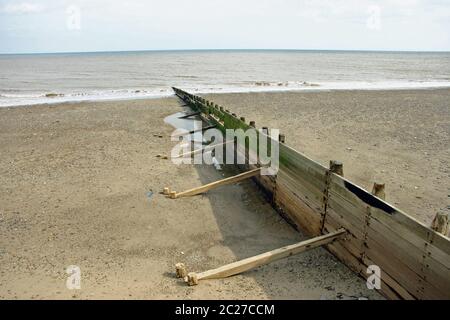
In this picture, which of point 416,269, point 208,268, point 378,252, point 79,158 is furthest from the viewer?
point 79,158

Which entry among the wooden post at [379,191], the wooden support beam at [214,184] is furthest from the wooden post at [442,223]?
the wooden support beam at [214,184]

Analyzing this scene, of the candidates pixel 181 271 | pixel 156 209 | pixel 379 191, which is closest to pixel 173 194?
pixel 156 209

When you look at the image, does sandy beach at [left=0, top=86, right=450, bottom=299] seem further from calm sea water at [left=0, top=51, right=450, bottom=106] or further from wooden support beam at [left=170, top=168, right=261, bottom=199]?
calm sea water at [left=0, top=51, right=450, bottom=106]

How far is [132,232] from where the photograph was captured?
7055mm

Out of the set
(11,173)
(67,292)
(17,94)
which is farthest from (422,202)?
(17,94)

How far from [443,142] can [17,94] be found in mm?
35310

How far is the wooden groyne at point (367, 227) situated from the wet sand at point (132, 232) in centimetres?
36

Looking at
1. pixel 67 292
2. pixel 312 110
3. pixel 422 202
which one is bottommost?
pixel 67 292

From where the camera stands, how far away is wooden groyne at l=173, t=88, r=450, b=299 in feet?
12.6

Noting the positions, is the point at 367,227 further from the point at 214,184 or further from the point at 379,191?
the point at 214,184

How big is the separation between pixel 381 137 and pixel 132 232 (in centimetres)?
1100

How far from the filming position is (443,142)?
13039 mm

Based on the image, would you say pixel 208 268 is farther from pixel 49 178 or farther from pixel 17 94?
pixel 17 94

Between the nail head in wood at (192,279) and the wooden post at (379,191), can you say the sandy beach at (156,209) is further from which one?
the wooden post at (379,191)
